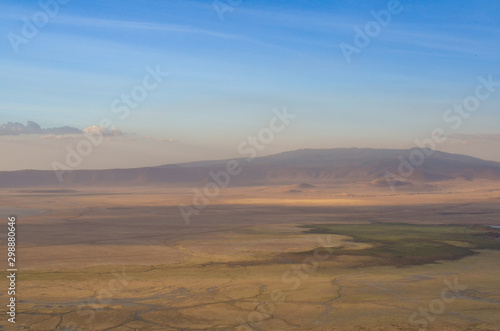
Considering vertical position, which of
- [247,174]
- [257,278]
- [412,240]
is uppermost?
[247,174]

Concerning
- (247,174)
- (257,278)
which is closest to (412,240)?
(257,278)

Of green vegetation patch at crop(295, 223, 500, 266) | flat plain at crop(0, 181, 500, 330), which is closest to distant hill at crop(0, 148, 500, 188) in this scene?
green vegetation patch at crop(295, 223, 500, 266)

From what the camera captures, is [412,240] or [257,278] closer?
[257,278]

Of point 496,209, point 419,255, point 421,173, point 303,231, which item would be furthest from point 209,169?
point 419,255

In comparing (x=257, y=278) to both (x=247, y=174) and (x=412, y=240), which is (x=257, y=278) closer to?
(x=412, y=240)

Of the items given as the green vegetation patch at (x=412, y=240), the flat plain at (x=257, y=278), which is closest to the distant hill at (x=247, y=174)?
the green vegetation patch at (x=412, y=240)
